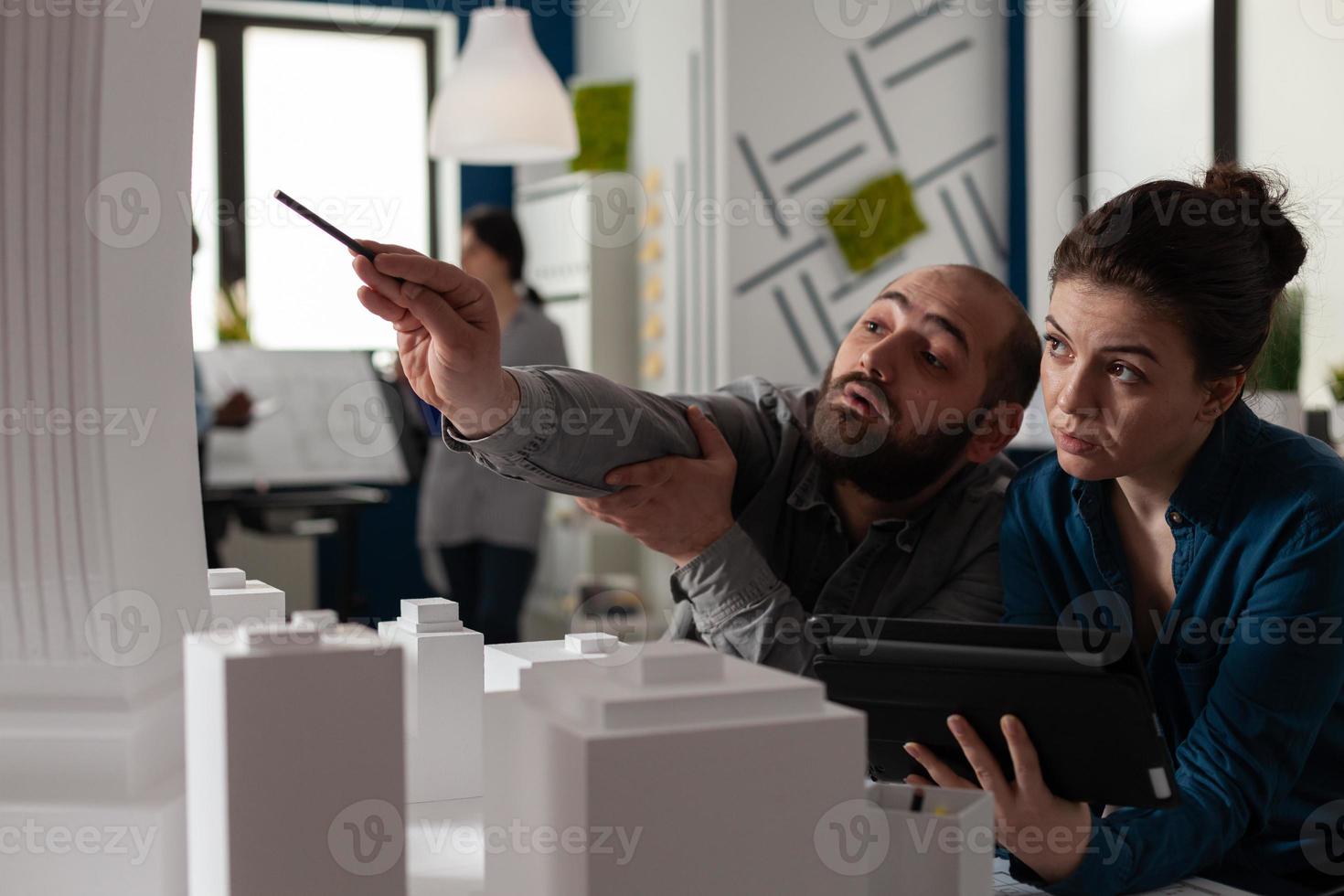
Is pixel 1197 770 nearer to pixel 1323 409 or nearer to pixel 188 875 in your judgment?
pixel 188 875

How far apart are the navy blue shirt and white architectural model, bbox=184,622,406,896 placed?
0.54 m

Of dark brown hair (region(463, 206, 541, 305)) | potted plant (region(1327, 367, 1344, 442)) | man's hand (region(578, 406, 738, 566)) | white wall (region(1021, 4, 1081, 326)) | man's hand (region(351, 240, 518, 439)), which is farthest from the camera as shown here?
white wall (region(1021, 4, 1081, 326))

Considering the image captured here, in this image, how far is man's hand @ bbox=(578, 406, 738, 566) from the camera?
1432mm

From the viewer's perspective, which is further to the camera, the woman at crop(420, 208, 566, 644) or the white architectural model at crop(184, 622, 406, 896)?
the woman at crop(420, 208, 566, 644)

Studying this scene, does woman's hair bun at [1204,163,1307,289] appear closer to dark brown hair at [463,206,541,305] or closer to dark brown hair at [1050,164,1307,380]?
dark brown hair at [1050,164,1307,380]

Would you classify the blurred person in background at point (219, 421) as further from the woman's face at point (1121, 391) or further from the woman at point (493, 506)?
the woman's face at point (1121, 391)

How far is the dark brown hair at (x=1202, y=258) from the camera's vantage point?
1.22 m

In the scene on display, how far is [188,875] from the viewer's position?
0.89 m

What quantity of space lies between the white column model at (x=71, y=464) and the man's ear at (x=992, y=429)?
985mm

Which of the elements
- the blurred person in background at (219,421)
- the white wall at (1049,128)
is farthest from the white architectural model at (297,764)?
the white wall at (1049,128)

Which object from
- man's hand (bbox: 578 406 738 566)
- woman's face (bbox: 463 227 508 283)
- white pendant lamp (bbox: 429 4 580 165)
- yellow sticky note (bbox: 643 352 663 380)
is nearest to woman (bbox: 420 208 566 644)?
woman's face (bbox: 463 227 508 283)

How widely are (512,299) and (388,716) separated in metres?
2.95

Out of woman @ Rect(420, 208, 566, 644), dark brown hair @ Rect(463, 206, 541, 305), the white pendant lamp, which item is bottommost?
woman @ Rect(420, 208, 566, 644)

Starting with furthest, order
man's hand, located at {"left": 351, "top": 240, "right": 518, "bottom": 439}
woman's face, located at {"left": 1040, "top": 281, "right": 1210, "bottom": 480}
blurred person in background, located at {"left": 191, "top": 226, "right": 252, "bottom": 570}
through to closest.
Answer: blurred person in background, located at {"left": 191, "top": 226, "right": 252, "bottom": 570}
woman's face, located at {"left": 1040, "top": 281, "right": 1210, "bottom": 480}
man's hand, located at {"left": 351, "top": 240, "right": 518, "bottom": 439}
